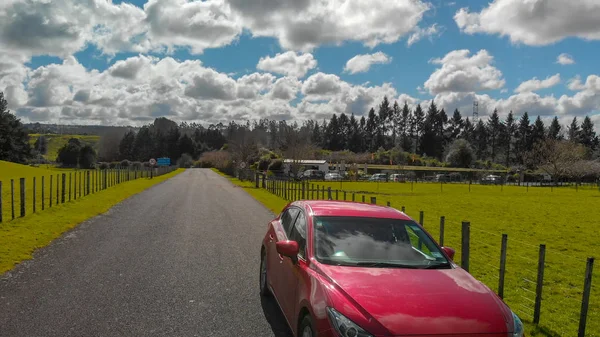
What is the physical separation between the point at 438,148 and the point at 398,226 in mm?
131012

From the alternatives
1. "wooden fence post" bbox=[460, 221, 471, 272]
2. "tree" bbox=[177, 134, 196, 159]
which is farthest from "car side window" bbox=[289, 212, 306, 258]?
"tree" bbox=[177, 134, 196, 159]

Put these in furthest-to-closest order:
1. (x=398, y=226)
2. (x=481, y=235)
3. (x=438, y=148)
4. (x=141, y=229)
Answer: (x=438, y=148)
(x=481, y=235)
(x=141, y=229)
(x=398, y=226)

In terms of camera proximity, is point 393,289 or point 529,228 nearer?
point 393,289

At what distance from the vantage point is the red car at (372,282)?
3.62 metres

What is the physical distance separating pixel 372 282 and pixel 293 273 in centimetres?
111

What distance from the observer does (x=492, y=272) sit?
9.63 meters

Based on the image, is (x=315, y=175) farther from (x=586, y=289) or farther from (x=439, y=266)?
(x=439, y=266)

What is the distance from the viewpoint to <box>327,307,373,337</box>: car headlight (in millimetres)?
3510

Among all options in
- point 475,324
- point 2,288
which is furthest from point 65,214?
point 475,324

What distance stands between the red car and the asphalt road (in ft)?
2.83

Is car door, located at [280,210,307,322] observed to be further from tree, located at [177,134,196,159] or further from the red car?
tree, located at [177,134,196,159]

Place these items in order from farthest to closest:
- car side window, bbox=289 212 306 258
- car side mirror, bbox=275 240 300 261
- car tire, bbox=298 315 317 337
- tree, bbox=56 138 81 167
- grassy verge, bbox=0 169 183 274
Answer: tree, bbox=56 138 81 167, grassy verge, bbox=0 169 183 274, car side window, bbox=289 212 306 258, car side mirror, bbox=275 240 300 261, car tire, bbox=298 315 317 337

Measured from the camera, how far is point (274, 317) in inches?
231

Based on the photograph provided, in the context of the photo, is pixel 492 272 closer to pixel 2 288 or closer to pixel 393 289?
pixel 393 289
